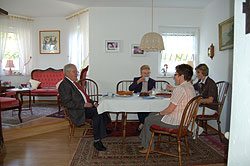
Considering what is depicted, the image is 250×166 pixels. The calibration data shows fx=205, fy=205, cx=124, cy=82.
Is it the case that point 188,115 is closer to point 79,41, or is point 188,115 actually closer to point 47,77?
point 79,41

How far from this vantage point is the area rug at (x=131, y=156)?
2445 millimetres

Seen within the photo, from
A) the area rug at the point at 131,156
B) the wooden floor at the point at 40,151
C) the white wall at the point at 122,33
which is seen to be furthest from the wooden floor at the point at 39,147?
the white wall at the point at 122,33

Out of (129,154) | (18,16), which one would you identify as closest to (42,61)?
(18,16)

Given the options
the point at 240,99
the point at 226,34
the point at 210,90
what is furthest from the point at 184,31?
the point at 240,99

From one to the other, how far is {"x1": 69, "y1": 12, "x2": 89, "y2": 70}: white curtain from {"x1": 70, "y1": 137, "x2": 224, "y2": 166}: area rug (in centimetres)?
352

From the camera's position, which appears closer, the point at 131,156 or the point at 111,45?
the point at 131,156

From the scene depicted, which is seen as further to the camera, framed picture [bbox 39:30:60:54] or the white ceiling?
framed picture [bbox 39:30:60:54]

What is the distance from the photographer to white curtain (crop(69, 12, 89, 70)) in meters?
5.99

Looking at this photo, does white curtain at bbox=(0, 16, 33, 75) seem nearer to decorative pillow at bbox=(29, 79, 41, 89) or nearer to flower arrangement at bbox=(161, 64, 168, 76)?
decorative pillow at bbox=(29, 79, 41, 89)

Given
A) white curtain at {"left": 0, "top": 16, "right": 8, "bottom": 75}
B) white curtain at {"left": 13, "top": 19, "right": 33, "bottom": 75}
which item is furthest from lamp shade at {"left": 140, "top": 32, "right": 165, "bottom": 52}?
white curtain at {"left": 0, "top": 16, "right": 8, "bottom": 75}

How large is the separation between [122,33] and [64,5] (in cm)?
200

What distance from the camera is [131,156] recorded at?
8.61ft

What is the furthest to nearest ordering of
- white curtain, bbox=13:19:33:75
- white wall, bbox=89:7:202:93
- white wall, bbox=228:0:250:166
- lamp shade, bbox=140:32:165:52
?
white curtain, bbox=13:19:33:75 < white wall, bbox=89:7:202:93 < lamp shade, bbox=140:32:165:52 < white wall, bbox=228:0:250:166

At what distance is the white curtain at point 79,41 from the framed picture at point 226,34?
11.8 feet
